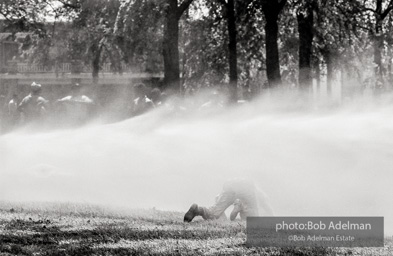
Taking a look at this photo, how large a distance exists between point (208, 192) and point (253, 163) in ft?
3.14

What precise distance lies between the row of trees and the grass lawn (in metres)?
17.7

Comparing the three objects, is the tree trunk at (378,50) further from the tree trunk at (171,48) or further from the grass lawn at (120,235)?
the grass lawn at (120,235)

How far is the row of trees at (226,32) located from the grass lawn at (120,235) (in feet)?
58.1

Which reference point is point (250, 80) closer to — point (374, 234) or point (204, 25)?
point (204, 25)

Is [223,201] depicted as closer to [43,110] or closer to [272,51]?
[43,110]

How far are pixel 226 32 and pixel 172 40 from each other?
7.04 metres

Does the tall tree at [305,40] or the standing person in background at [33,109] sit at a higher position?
the tall tree at [305,40]

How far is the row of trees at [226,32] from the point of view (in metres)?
30.3

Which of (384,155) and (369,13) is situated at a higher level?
(369,13)

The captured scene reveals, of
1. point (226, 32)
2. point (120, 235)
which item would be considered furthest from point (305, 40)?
point (120, 235)

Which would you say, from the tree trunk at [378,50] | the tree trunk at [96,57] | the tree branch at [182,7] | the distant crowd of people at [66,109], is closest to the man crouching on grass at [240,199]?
the distant crowd of people at [66,109]

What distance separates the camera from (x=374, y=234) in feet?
35.9

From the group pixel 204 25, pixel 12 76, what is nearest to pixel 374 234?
pixel 204 25

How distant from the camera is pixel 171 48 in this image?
3066 centimetres
